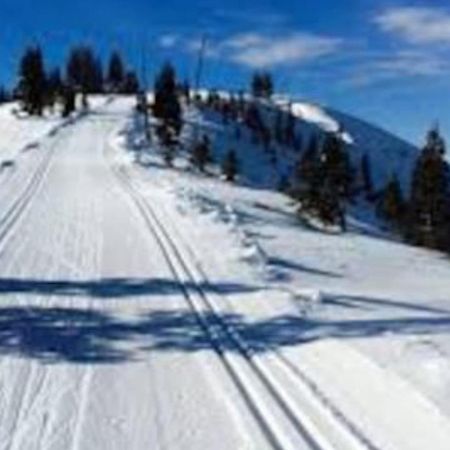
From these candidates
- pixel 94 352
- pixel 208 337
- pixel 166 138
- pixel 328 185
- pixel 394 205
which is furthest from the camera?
pixel 394 205

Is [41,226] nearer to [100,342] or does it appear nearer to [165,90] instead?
[100,342]

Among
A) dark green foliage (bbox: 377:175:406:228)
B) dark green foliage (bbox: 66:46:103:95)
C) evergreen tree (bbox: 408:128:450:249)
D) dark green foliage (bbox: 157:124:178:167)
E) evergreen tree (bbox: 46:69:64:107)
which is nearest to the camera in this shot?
evergreen tree (bbox: 408:128:450:249)

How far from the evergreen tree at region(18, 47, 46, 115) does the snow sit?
287 feet

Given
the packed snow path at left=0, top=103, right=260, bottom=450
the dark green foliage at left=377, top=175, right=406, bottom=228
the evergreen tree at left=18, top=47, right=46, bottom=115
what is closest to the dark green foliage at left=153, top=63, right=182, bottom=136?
the dark green foliage at left=377, top=175, right=406, bottom=228

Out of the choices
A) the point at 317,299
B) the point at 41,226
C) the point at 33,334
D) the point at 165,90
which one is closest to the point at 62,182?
the point at 41,226

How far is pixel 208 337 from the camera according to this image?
1400cm

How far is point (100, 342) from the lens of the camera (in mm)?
13547

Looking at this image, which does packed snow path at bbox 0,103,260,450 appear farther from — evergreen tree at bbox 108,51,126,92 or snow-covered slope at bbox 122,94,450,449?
evergreen tree at bbox 108,51,126,92

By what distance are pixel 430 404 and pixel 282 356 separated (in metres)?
3.26

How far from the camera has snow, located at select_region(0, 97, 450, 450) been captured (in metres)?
9.87

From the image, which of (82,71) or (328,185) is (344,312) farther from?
(82,71)

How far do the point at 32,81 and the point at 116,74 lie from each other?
66.7m

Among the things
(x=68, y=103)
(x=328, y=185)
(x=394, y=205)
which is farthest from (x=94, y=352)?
(x=68, y=103)

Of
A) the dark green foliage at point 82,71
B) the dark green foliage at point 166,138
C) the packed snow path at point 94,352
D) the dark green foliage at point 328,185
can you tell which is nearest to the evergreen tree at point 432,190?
the dark green foliage at point 328,185
